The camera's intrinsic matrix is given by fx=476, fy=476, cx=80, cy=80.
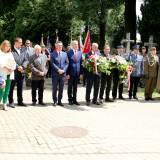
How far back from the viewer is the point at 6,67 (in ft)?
43.1

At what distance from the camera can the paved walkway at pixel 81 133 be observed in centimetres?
879

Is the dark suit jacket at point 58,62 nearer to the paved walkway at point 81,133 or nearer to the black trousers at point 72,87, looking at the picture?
the black trousers at point 72,87

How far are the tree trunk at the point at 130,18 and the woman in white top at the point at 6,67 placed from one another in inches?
600

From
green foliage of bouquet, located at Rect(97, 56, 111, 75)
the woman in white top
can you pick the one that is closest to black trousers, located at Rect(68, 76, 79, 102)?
green foliage of bouquet, located at Rect(97, 56, 111, 75)

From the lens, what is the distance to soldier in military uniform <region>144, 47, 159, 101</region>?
16562mm

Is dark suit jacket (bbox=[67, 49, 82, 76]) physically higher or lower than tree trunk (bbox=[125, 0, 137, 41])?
lower

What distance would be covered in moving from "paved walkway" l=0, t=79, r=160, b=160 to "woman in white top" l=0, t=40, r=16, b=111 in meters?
0.53

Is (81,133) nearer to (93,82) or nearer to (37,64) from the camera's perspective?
(37,64)

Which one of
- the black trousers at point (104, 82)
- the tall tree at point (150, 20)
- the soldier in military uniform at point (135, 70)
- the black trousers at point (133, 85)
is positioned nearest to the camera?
the black trousers at point (104, 82)

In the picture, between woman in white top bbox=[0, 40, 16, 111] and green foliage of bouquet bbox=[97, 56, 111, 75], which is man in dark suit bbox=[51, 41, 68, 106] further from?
woman in white top bbox=[0, 40, 16, 111]

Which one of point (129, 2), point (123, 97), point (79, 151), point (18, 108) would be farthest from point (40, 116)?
point (129, 2)

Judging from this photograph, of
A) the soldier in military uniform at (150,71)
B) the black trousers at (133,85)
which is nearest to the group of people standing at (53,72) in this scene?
the black trousers at (133,85)

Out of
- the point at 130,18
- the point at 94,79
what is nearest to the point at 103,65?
the point at 94,79

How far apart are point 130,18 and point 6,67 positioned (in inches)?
631
